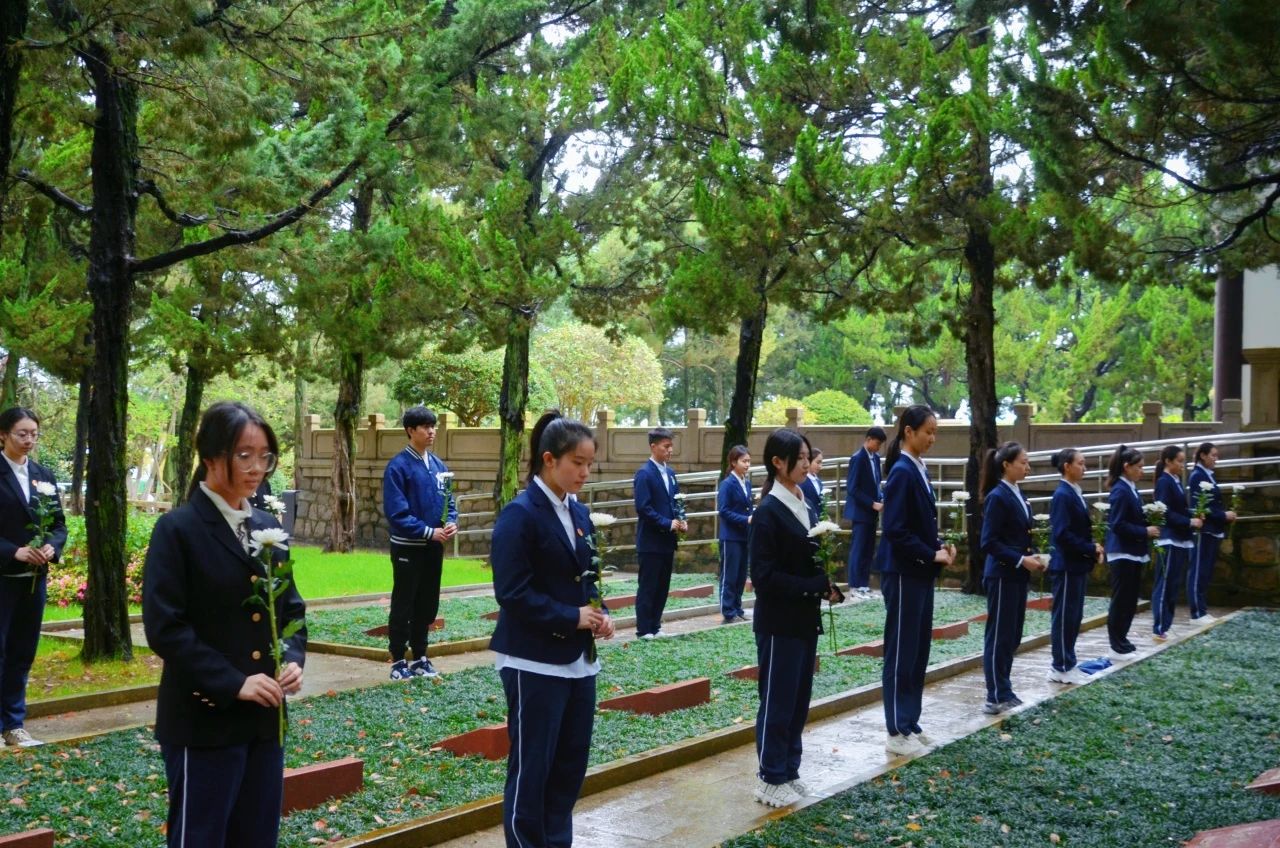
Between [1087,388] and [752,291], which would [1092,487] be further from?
[1087,388]

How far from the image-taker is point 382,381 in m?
37.2

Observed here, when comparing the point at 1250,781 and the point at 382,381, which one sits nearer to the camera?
the point at 1250,781

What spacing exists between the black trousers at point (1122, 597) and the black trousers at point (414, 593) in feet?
18.4

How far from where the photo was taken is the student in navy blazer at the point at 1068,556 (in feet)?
30.9

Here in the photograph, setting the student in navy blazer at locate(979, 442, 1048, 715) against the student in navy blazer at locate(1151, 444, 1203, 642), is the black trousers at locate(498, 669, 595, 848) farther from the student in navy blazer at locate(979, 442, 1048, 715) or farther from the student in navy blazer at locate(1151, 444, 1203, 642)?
the student in navy blazer at locate(1151, 444, 1203, 642)

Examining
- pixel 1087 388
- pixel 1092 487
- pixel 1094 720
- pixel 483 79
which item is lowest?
pixel 1094 720

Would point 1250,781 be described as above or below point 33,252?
below

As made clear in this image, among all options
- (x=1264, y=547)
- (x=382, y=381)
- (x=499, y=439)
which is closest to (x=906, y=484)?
(x=1264, y=547)

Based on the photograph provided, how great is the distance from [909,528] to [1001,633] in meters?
1.60

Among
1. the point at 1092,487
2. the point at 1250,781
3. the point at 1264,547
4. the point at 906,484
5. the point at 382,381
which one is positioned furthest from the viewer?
the point at 382,381

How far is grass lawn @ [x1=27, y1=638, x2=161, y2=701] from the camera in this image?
870 cm

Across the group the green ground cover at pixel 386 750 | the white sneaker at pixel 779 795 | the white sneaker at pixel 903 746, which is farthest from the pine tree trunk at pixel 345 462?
the white sneaker at pixel 779 795

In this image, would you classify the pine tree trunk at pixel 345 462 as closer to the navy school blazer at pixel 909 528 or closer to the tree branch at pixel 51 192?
the tree branch at pixel 51 192

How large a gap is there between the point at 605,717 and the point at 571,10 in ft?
50.7
